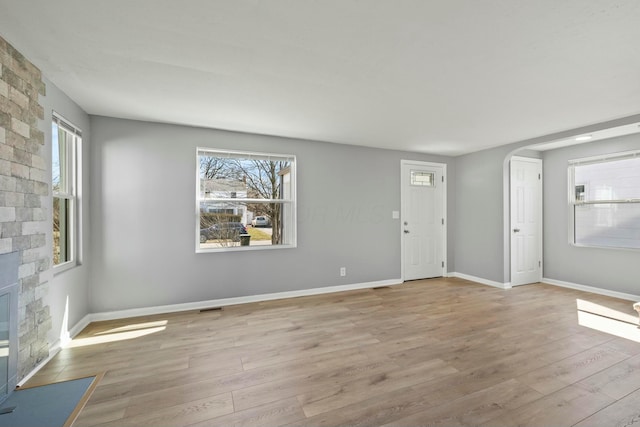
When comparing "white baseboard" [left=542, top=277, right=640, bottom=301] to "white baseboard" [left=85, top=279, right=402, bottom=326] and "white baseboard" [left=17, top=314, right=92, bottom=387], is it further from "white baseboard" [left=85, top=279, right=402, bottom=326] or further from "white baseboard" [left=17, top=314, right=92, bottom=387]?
"white baseboard" [left=17, top=314, right=92, bottom=387]

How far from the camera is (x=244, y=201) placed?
409 cm

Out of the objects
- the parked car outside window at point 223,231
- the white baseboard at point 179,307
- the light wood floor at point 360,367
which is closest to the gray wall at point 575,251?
the light wood floor at point 360,367

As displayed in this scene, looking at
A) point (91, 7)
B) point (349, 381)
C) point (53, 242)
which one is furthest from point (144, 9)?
point (349, 381)

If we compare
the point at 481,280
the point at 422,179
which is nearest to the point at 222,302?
the point at 422,179

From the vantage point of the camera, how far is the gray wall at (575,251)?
4176 mm

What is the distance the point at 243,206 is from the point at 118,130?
172cm

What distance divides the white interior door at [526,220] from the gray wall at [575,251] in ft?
0.46

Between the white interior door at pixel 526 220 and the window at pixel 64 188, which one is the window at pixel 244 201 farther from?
the white interior door at pixel 526 220

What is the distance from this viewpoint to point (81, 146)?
315 centimetres

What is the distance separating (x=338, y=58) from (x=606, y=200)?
483 cm

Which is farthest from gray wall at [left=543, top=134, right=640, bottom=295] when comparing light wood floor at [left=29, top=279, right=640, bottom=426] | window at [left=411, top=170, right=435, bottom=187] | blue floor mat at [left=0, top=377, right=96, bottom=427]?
blue floor mat at [left=0, top=377, right=96, bottom=427]

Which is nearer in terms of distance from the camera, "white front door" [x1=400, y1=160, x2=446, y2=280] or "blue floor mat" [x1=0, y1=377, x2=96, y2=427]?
"blue floor mat" [x1=0, y1=377, x2=96, y2=427]

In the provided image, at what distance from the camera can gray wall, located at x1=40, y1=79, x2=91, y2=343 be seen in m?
2.53

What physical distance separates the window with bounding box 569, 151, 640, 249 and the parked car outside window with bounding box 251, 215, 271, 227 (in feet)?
16.2
